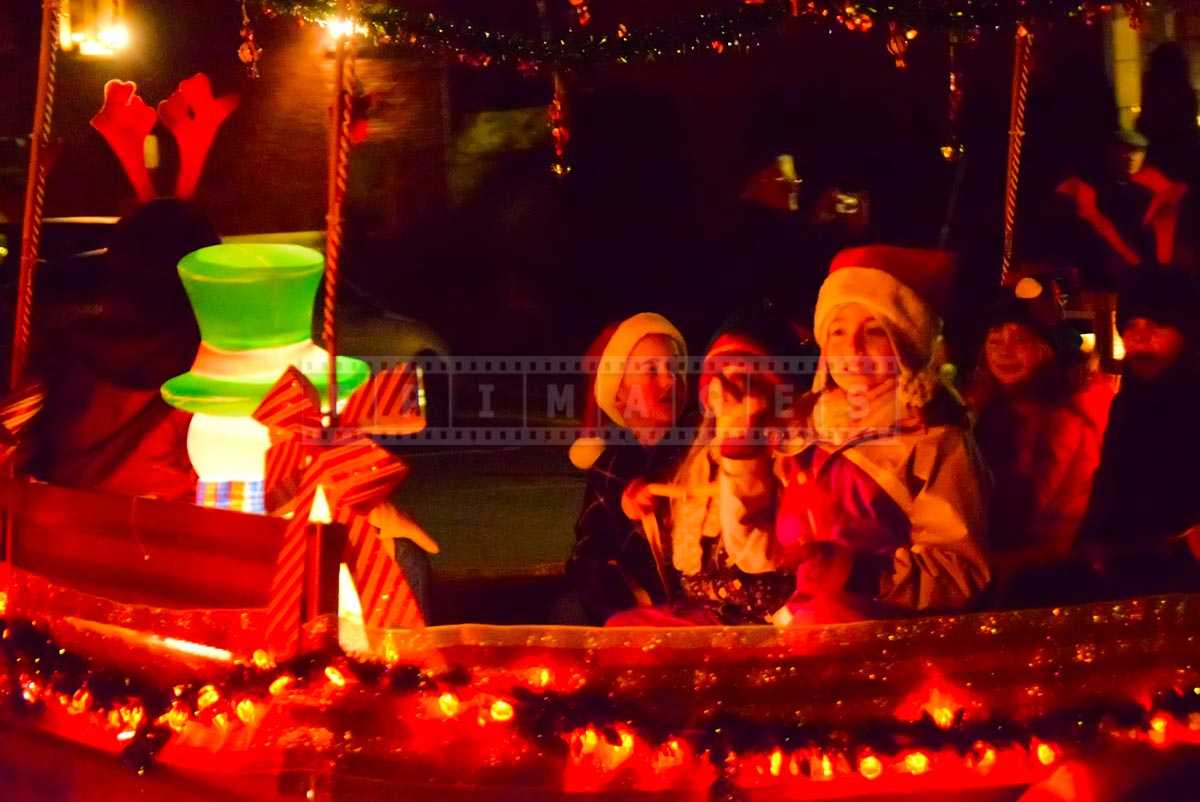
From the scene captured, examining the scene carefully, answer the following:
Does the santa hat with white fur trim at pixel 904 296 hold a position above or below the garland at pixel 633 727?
above

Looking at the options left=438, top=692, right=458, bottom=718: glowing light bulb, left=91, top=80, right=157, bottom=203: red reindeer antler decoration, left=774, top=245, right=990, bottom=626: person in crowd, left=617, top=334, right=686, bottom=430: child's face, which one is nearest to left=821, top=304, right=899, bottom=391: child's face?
left=774, top=245, right=990, bottom=626: person in crowd

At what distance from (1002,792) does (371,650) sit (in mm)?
1195

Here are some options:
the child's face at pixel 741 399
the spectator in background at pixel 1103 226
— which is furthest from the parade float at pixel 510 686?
the spectator in background at pixel 1103 226

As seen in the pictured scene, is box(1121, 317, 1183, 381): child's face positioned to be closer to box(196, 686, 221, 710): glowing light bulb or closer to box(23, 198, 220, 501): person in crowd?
box(196, 686, 221, 710): glowing light bulb

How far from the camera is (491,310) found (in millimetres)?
11141

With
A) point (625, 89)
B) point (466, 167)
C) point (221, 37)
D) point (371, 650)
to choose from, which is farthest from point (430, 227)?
point (371, 650)

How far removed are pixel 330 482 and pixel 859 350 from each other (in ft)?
3.66

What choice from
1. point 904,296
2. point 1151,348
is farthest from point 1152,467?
point 904,296

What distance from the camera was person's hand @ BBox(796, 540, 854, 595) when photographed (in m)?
2.53

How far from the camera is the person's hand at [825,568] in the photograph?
2.53m

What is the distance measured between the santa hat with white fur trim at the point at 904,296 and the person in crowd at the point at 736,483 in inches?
8.6

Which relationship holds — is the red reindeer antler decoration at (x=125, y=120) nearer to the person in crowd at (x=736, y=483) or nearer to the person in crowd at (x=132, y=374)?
the person in crowd at (x=132, y=374)

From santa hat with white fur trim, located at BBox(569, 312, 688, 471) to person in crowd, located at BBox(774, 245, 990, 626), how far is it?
445 millimetres

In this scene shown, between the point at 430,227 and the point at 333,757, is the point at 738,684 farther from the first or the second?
the point at 430,227
